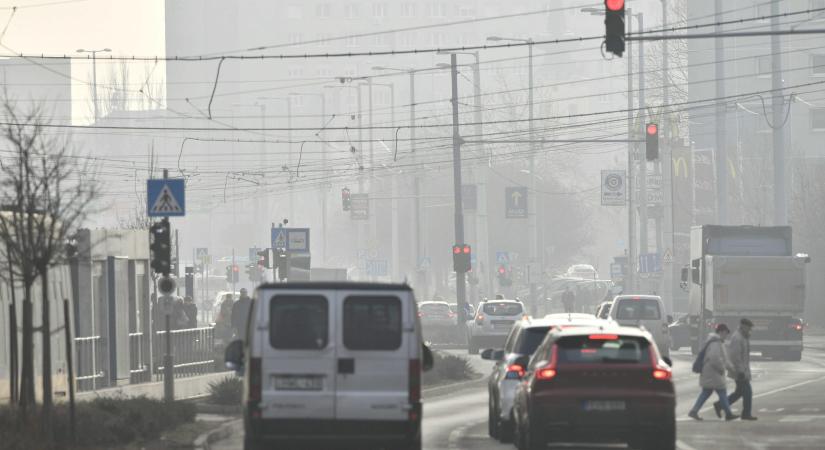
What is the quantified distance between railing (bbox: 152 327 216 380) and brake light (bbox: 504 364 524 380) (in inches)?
499

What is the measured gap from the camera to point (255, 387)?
17.5 metres

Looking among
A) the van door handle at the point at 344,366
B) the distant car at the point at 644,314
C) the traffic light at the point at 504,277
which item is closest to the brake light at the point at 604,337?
the van door handle at the point at 344,366

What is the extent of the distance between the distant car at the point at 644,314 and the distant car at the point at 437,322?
642 inches

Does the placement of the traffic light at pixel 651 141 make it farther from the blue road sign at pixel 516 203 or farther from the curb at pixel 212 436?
the blue road sign at pixel 516 203

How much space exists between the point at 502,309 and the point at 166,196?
2598 cm

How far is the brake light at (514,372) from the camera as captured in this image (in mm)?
22625

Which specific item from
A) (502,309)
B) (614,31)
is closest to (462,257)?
(502,309)

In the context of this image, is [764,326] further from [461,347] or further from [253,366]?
[253,366]

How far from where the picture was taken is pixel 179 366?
34875mm

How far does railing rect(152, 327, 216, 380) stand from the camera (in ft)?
115

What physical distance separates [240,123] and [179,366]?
5621 inches

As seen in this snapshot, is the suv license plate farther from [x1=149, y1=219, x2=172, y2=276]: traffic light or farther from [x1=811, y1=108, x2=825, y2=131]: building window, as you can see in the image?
Result: [x1=811, y1=108, x2=825, y2=131]: building window

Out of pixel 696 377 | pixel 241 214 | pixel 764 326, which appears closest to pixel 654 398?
pixel 696 377

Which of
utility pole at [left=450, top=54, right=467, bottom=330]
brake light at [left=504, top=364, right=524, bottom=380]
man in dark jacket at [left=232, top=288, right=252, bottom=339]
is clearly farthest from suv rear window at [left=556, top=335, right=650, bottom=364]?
utility pole at [left=450, top=54, right=467, bottom=330]
